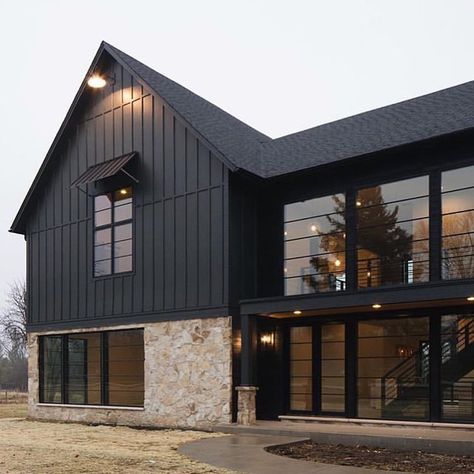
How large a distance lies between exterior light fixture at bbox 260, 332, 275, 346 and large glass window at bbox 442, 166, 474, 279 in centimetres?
389

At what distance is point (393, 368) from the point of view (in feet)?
41.6

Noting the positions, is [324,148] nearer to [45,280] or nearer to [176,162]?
[176,162]

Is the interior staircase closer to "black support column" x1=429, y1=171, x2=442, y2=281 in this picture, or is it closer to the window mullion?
"black support column" x1=429, y1=171, x2=442, y2=281

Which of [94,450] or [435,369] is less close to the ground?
[435,369]

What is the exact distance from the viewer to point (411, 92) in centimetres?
15375

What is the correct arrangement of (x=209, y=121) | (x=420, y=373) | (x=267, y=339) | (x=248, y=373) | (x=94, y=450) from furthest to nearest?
(x=209, y=121) → (x=267, y=339) → (x=248, y=373) → (x=420, y=373) → (x=94, y=450)

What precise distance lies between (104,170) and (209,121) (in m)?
2.74

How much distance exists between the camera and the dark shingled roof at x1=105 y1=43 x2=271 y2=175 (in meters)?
14.7

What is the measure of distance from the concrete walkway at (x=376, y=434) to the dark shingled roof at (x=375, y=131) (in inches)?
200

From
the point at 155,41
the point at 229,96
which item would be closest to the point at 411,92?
the point at 229,96

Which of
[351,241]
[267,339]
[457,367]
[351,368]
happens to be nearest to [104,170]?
[267,339]

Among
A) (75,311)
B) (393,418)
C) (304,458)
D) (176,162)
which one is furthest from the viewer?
(75,311)

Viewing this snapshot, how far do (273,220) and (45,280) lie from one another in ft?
22.2

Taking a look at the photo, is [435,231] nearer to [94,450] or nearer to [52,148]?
[94,450]
